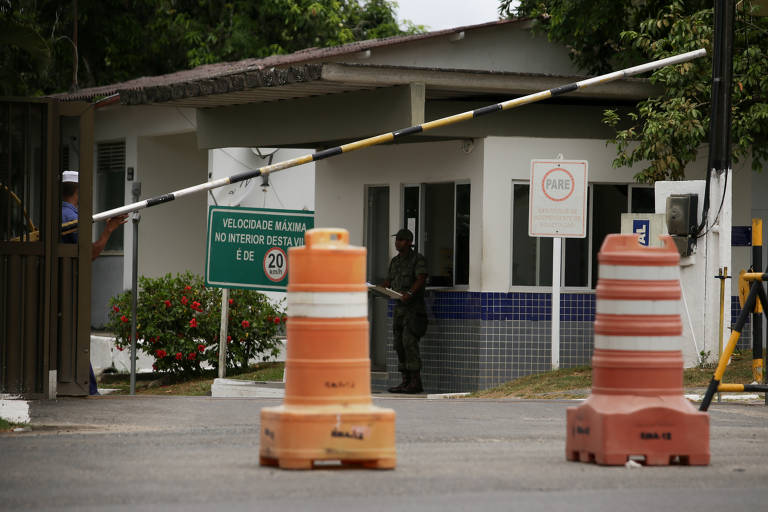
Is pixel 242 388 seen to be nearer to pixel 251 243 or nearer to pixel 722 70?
pixel 251 243

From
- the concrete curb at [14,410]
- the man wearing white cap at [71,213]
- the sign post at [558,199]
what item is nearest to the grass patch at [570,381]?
the sign post at [558,199]

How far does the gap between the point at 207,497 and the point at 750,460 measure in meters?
3.57

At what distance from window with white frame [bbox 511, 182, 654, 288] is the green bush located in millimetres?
4840

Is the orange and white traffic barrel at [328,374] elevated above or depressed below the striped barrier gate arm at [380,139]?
below

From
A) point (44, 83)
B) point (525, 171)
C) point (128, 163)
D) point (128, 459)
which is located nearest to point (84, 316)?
point (128, 459)

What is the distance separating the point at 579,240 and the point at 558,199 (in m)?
1.83

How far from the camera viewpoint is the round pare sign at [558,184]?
17031 mm

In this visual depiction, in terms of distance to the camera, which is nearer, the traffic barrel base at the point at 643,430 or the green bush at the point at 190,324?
the traffic barrel base at the point at 643,430

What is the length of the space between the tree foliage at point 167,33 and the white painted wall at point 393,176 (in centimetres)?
1420

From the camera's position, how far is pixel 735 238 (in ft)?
57.6

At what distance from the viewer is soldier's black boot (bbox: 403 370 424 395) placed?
1820 cm

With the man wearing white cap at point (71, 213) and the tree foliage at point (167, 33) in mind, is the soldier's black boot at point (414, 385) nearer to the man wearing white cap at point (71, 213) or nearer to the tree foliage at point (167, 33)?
the man wearing white cap at point (71, 213)

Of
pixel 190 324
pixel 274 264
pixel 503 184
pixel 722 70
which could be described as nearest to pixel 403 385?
pixel 274 264

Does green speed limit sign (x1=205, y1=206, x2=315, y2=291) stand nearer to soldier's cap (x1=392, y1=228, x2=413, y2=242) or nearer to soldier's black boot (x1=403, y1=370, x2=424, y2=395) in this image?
soldier's cap (x1=392, y1=228, x2=413, y2=242)
